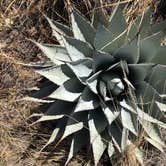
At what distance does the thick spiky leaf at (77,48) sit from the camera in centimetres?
228

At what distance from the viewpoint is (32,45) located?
8.94 feet

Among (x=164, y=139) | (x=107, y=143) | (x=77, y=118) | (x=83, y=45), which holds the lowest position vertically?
(x=164, y=139)

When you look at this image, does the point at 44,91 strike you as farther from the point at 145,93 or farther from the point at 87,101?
the point at 145,93

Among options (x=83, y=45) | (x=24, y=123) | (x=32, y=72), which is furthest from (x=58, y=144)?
(x=83, y=45)

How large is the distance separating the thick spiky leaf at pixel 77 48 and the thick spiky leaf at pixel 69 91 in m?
0.12

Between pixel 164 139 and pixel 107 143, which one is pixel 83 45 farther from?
pixel 164 139

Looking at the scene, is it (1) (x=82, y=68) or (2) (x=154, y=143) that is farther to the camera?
(2) (x=154, y=143)

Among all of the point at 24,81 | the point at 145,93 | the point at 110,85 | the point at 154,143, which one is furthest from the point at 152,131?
the point at 24,81

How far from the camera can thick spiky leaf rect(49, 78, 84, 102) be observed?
2308 millimetres

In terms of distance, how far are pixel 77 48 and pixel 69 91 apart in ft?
0.69

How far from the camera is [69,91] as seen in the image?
235 centimetres

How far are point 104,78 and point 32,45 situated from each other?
2.01 ft

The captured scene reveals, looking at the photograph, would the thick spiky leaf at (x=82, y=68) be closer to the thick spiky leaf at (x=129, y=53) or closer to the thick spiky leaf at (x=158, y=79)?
the thick spiky leaf at (x=129, y=53)

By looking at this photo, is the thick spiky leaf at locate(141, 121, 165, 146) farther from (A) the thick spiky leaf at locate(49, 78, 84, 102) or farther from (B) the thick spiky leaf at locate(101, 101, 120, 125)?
(A) the thick spiky leaf at locate(49, 78, 84, 102)
